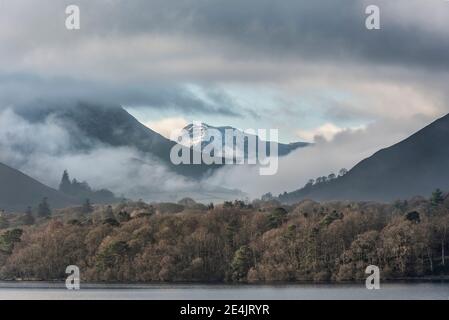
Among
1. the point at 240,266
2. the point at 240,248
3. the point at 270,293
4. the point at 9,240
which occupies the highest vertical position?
the point at 9,240

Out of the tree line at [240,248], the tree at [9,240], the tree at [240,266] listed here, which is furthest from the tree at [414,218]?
the tree at [9,240]

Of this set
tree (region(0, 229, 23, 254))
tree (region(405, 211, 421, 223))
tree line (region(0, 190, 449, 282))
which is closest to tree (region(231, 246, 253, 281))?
tree line (region(0, 190, 449, 282))

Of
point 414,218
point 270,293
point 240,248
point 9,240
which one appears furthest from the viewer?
point 9,240

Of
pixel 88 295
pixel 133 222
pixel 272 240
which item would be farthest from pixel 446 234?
pixel 88 295

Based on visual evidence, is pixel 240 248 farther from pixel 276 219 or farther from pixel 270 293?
pixel 270 293

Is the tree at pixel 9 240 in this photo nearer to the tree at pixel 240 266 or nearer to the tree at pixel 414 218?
the tree at pixel 240 266

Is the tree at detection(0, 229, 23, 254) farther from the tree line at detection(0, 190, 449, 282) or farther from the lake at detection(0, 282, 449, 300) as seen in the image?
the lake at detection(0, 282, 449, 300)

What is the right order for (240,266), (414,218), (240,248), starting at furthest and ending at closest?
(414,218)
(240,248)
(240,266)

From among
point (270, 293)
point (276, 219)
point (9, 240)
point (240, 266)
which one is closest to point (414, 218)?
point (276, 219)

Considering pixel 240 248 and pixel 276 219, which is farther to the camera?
pixel 276 219

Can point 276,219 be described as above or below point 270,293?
above

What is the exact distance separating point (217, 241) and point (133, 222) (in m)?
18.4
